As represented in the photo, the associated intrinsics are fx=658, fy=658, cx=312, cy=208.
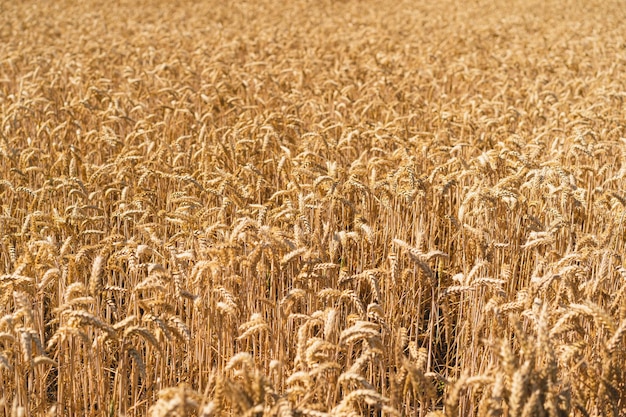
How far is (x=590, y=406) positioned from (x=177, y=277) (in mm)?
1438

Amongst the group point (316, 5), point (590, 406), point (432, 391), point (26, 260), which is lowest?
point (590, 406)

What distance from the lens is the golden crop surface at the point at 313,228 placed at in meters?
2.02

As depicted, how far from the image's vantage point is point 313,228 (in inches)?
136

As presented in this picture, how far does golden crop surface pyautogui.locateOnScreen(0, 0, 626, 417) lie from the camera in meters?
2.02

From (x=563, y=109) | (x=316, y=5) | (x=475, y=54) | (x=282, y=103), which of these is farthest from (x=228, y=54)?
(x=316, y=5)

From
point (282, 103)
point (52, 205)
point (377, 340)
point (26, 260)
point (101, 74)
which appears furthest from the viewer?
point (101, 74)

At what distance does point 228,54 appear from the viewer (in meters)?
8.61

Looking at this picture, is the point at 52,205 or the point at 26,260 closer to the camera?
the point at 26,260

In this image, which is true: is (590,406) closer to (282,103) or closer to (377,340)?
(377,340)

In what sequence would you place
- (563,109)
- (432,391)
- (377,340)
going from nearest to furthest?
(432,391), (377,340), (563,109)

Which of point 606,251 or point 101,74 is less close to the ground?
point 101,74

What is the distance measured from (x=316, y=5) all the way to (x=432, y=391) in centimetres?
1548

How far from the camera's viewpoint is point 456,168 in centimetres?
404

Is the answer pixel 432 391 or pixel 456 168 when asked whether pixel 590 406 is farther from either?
pixel 456 168
